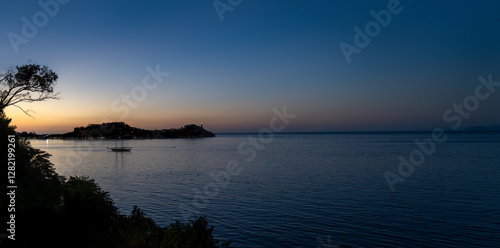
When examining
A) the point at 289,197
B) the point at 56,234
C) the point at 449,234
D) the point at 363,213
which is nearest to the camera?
the point at 56,234

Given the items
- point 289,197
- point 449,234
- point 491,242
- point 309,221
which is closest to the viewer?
point 491,242

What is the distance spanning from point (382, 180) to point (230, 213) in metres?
33.9

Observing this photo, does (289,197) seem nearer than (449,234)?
No

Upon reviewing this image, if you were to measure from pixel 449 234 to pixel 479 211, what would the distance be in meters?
11.4

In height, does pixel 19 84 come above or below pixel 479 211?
above

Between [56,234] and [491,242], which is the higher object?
[56,234]

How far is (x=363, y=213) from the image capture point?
116 feet

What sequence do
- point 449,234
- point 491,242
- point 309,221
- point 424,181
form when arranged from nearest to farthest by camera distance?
point 491,242, point 449,234, point 309,221, point 424,181

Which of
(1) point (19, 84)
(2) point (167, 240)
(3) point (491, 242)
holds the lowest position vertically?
(3) point (491, 242)

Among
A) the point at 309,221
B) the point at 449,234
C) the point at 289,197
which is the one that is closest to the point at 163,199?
the point at 289,197

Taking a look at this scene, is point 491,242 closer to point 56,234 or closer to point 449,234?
point 449,234

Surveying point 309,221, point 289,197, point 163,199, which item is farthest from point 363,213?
point 163,199

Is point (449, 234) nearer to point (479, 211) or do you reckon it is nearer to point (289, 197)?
point (479, 211)

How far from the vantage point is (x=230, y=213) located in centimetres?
3681
